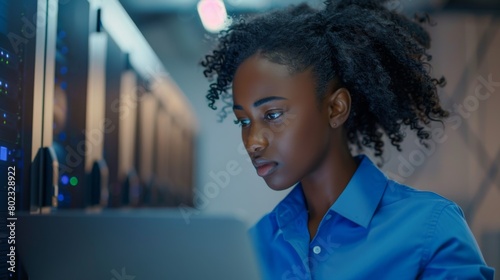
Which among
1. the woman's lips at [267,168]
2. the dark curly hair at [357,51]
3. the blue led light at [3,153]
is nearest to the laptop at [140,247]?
the blue led light at [3,153]

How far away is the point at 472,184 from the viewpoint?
3242mm

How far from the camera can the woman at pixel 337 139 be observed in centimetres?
92

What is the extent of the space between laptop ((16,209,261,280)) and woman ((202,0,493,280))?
0.42 meters

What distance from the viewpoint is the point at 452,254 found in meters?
0.87

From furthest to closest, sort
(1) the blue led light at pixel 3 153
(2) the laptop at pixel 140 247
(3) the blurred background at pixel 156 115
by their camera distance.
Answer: (3) the blurred background at pixel 156 115
(1) the blue led light at pixel 3 153
(2) the laptop at pixel 140 247

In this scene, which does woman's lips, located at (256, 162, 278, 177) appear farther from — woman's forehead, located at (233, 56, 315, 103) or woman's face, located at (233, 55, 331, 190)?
woman's forehead, located at (233, 56, 315, 103)

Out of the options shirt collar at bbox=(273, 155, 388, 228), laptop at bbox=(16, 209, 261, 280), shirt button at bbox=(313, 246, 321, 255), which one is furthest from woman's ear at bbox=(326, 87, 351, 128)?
laptop at bbox=(16, 209, 261, 280)

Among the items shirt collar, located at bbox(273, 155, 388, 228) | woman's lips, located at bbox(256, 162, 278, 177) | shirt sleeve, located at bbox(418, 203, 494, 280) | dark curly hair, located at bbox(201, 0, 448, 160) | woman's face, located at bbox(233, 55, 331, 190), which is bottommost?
shirt sleeve, located at bbox(418, 203, 494, 280)

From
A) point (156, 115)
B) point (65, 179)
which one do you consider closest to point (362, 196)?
point (65, 179)

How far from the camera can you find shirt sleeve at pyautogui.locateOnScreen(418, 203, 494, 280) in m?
0.85

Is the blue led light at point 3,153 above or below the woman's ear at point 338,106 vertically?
below

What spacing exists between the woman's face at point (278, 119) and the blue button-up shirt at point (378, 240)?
121 mm

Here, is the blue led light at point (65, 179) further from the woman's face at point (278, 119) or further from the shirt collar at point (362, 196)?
the shirt collar at point (362, 196)

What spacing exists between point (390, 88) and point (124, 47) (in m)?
0.96
